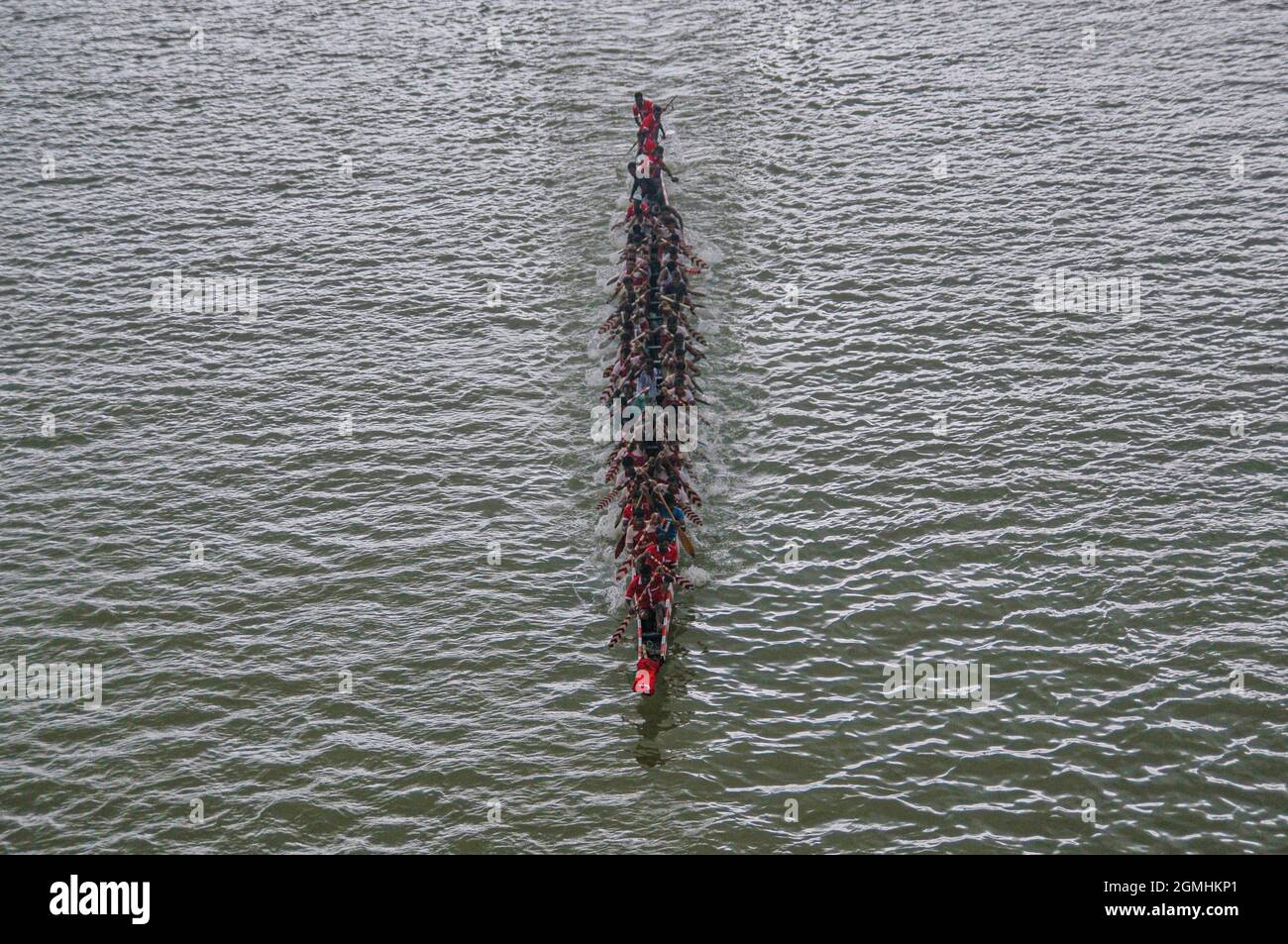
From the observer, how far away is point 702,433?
1382 inches

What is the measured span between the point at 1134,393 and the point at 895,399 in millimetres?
5618

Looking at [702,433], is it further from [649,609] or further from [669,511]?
[649,609]

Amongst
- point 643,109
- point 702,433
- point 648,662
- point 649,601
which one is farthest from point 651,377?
point 643,109

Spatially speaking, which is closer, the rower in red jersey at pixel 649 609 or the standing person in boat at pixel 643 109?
the rower in red jersey at pixel 649 609

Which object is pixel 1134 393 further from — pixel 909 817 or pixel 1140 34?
pixel 1140 34

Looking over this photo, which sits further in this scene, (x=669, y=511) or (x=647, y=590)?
(x=669, y=511)

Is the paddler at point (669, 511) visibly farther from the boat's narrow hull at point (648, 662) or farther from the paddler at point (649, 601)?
the paddler at point (649, 601)

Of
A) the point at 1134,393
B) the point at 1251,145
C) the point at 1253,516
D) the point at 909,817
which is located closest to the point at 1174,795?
the point at 909,817

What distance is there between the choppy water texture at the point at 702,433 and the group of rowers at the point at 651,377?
968 mm

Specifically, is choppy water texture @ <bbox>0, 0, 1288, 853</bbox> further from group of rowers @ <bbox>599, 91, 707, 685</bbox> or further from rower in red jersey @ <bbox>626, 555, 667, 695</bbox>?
group of rowers @ <bbox>599, 91, 707, 685</bbox>

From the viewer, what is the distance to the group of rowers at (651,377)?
2864 centimetres

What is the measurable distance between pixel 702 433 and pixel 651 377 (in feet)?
5.88

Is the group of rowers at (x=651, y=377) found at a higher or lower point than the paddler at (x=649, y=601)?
higher

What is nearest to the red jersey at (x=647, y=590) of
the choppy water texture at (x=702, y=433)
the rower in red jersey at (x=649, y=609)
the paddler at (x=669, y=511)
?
the rower in red jersey at (x=649, y=609)
